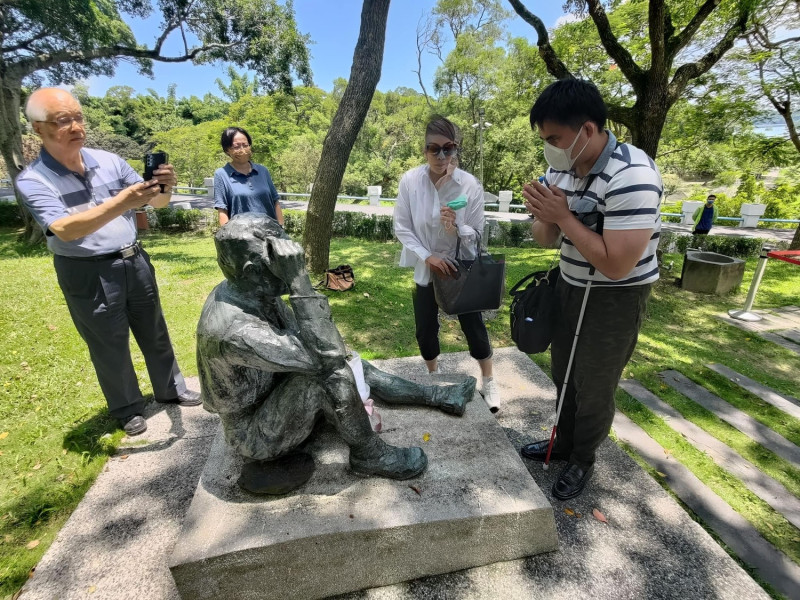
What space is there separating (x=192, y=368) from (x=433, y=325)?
99.3 inches

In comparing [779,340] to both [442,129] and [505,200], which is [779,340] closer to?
[442,129]

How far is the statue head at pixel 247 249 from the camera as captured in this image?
5.17ft

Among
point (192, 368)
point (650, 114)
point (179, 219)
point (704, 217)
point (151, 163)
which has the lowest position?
point (192, 368)

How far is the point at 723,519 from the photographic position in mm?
2340

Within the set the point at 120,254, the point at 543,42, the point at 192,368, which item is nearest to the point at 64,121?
the point at 120,254

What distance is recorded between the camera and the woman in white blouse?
2459 mm

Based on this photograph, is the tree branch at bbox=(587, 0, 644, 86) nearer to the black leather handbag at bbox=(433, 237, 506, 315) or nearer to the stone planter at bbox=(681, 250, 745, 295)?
the stone planter at bbox=(681, 250, 745, 295)

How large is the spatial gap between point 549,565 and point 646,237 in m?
1.58

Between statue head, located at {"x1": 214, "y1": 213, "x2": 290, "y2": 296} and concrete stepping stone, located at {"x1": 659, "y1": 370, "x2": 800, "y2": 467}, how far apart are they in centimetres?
377

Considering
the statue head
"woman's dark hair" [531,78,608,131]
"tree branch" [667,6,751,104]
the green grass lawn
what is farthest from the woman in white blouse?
"tree branch" [667,6,751,104]

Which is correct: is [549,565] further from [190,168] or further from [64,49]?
[190,168]

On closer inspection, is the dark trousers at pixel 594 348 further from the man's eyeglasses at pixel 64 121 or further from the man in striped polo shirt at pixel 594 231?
the man's eyeglasses at pixel 64 121

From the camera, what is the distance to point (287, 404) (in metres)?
1.76

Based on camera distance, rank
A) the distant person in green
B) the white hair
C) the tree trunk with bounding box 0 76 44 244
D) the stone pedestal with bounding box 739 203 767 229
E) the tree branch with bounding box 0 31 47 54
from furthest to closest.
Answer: the stone pedestal with bounding box 739 203 767 229 < the tree branch with bounding box 0 31 47 54 < the distant person in green < the tree trunk with bounding box 0 76 44 244 < the white hair
